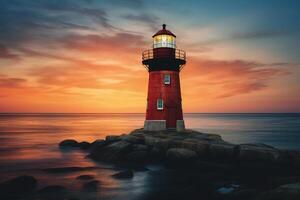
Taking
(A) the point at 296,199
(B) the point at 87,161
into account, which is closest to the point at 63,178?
(B) the point at 87,161

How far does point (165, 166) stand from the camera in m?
20.8

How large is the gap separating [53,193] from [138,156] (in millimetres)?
8131

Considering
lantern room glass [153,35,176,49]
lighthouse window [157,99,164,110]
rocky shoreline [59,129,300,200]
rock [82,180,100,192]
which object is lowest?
rock [82,180,100,192]

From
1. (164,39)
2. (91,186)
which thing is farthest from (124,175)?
(164,39)

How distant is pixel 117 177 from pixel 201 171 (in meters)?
5.03

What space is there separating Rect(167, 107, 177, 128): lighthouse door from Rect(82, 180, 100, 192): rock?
10808mm

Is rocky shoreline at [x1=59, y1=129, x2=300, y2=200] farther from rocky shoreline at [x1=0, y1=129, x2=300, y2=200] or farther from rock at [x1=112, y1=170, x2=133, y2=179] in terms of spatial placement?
rock at [x1=112, y1=170, x2=133, y2=179]

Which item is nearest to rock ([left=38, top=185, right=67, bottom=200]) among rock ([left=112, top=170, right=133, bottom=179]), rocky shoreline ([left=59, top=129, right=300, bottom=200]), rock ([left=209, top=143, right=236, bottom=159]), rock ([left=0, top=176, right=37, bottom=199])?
rock ([left=0, top=176, right=37, bottom=199])

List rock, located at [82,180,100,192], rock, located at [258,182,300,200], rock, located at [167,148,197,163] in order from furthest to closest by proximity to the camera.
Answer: rock, located at [167,148,197,163] < rock, located at [82,180,100,192] < rock, located at [258,182,300,200]

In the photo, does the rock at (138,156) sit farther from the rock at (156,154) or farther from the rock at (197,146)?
the rock at (197,146)

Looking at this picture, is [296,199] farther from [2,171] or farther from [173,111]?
[2,171]

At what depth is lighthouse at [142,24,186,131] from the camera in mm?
26359

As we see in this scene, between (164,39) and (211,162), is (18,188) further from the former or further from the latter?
(164,39)

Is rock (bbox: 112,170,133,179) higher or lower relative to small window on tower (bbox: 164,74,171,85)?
lower
